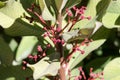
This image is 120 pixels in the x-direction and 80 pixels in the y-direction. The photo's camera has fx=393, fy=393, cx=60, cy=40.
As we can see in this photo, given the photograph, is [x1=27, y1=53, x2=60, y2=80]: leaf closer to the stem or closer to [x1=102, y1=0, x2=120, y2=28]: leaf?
the stem

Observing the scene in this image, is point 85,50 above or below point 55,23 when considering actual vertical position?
below

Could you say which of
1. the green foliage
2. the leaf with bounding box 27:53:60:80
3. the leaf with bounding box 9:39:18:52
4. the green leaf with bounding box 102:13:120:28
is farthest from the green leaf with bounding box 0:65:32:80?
the leaf with bounding box 9:39:18:52

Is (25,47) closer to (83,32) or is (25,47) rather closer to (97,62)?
(97,62)

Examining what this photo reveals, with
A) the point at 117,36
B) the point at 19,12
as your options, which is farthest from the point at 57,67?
the point at 117,36

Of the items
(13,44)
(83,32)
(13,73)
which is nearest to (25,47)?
(13,44)

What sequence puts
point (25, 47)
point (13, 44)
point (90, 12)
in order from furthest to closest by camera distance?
point (13, 44) < point (25, 47) < point (90, 12)

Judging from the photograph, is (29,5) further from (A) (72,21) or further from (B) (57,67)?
(B) (57,67)
